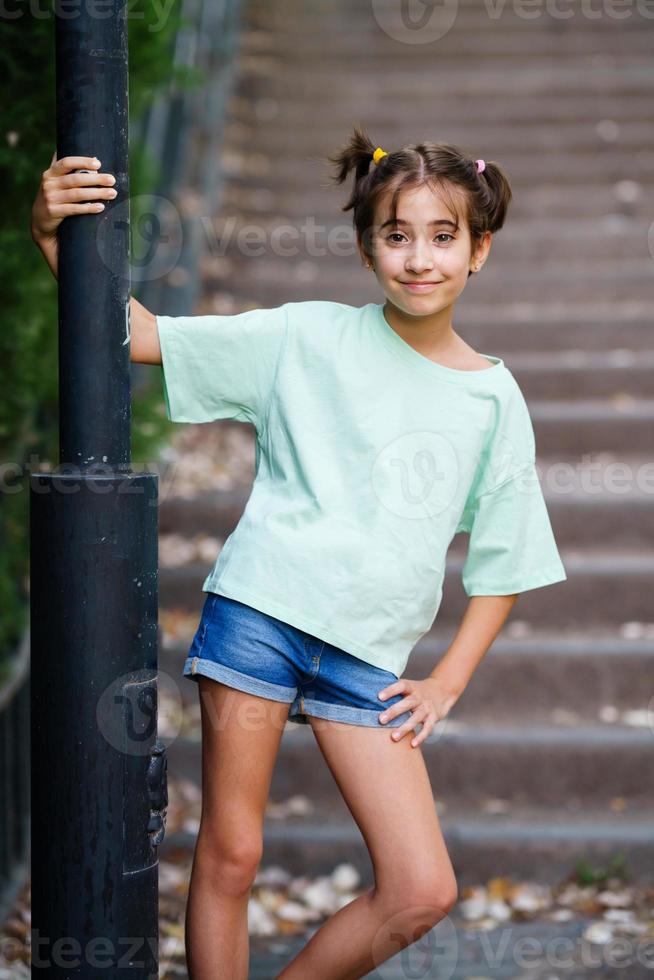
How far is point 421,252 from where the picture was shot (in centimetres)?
205

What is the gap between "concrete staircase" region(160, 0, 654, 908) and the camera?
142 inches

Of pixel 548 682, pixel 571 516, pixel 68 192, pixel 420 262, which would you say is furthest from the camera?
A: pixel 571 516

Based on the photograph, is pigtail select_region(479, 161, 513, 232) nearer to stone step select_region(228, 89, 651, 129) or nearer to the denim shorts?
the denim shorts

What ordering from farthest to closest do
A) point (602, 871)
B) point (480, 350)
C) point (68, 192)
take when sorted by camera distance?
point (480, 350) < point (602, 871) < point (68, 192)

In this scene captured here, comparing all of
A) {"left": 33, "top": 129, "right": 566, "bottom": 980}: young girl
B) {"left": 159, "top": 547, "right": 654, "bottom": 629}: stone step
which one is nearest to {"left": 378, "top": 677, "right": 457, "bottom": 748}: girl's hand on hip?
{"left": 33, "top": 129, "right": 566, "bottom": 980}: young girl

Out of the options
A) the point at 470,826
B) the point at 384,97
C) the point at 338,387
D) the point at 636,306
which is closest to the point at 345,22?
the point at 384,97

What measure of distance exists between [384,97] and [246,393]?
5.73 metres

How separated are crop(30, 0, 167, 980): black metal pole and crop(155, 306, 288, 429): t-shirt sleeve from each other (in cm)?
27

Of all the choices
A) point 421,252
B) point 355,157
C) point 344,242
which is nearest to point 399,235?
point 421,252

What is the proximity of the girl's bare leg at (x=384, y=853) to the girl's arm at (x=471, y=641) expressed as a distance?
0.16m

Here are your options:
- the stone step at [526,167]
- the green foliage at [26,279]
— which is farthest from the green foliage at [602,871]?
the stone step at [526,167]

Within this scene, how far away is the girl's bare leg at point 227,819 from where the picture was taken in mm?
2102

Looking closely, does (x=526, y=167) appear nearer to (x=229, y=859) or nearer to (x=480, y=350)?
(x=480, y=350)

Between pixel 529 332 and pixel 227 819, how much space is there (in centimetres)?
358
